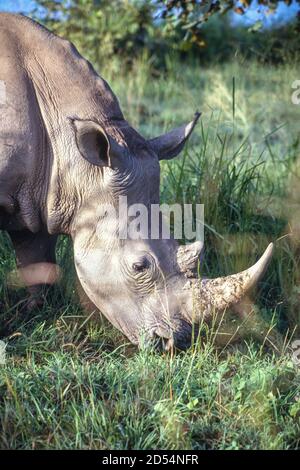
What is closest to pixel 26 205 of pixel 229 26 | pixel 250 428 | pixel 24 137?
pixel 24 137

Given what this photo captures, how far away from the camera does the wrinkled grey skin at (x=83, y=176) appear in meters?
4.96

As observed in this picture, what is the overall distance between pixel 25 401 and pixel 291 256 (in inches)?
96.2

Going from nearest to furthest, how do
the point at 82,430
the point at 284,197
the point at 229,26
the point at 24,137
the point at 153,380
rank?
the point at 82,430
the point at 153,380
the point at 24,137
the point at 284,197
the point at 229,26

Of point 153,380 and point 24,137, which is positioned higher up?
point 24,137

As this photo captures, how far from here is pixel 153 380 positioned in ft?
15.2

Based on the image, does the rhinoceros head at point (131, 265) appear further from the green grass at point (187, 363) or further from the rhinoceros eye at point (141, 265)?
the green grass at point (187, 363)

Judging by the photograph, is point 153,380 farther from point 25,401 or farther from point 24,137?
point 24,137

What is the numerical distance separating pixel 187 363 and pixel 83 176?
1196 millimetres

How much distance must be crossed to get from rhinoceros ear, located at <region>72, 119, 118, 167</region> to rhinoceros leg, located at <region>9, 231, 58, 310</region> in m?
0.90

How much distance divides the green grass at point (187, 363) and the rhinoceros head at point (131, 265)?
179mm

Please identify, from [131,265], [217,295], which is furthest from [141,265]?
[217,295]

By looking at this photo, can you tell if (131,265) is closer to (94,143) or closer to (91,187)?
(91,187)

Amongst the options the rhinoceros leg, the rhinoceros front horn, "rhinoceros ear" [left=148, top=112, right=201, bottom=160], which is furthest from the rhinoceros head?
the rhinoceros leg

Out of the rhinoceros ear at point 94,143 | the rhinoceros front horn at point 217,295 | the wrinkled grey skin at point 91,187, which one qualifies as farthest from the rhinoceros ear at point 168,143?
the rhinoceros front horn at point 217,295
